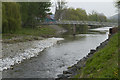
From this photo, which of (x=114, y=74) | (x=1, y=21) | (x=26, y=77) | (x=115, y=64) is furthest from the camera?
(x=1, y=21)

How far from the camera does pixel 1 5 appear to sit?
109 ft

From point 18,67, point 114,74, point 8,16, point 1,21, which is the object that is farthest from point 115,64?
point 8,16

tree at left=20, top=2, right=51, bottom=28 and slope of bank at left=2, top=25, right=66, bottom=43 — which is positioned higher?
tree at left=20, top=2, right=51, bottom=28

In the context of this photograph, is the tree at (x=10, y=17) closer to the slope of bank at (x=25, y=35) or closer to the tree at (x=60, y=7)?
the slope of bank at (x=25, y=35)

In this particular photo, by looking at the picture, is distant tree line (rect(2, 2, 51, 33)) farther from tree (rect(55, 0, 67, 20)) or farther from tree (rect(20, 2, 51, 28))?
tree (rect(55, 0, 67, 20))

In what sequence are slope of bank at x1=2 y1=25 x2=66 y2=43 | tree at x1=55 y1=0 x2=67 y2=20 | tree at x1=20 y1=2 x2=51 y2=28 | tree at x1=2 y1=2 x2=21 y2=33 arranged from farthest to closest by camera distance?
tree at x1=55 y1=0 x2=67 y2=20 → tree at x1=20 y1=2 x2=51 y2=28 → tree at x1=2 y1=2 x2=21 y2=33 → slope of bank at x1=2 y1=25 x2=66 y2=43

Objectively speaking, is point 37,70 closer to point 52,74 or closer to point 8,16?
point 52,74

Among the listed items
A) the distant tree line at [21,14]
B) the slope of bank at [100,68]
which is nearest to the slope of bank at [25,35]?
the distant tree line at [21,14]

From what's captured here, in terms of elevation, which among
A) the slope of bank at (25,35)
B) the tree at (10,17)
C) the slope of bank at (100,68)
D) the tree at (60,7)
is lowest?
the slope of bank at (100,68)

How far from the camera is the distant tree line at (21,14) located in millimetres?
35156

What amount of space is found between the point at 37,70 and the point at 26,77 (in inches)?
74.9

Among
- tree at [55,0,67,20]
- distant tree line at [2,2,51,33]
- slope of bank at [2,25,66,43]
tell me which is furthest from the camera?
tree at [55,0,67,20]

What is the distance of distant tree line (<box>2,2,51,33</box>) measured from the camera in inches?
1384

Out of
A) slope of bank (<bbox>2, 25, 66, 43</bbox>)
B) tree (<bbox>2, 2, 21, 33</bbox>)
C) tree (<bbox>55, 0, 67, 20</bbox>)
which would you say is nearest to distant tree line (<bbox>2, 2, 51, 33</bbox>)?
tree (<bbox>2, 2, 21, 33</bbox>)
